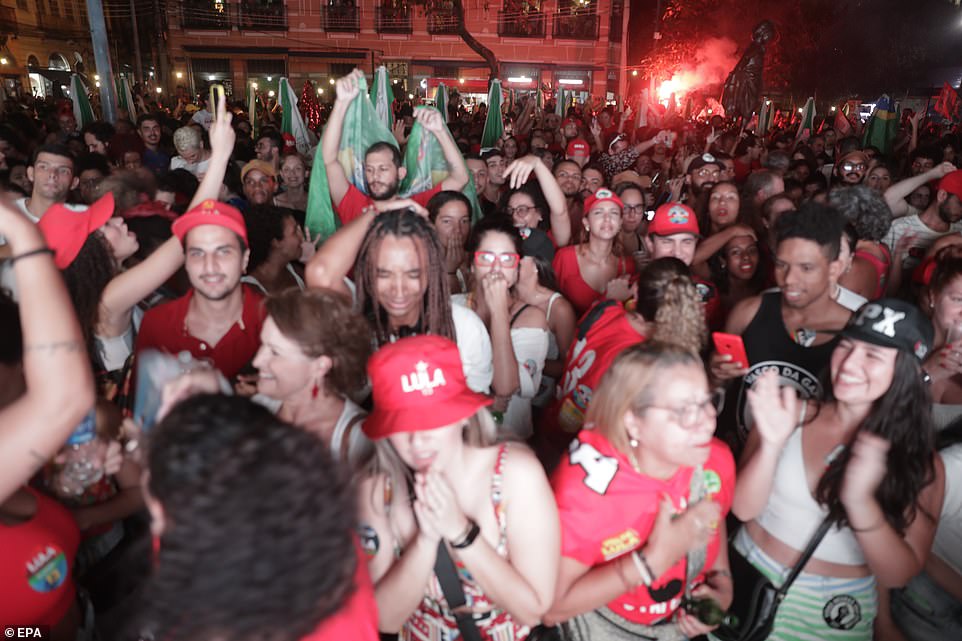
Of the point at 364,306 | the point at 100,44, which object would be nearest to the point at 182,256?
the point at 364,306

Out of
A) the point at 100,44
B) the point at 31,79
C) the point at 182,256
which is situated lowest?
the point at 182,256

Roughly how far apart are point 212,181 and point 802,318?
3.01 metres

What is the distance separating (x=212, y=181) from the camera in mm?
2990

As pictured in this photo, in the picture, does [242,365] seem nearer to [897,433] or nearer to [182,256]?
[182,256]

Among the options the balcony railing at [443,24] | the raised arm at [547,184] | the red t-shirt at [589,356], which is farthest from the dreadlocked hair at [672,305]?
the balcony railing at [443,24]

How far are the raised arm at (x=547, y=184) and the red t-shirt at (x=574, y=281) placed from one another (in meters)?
0.33

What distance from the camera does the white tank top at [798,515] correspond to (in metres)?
2.13

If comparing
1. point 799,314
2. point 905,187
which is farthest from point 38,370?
point 905,187

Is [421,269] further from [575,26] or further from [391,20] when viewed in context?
[575,26]

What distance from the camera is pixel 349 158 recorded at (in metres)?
4.46

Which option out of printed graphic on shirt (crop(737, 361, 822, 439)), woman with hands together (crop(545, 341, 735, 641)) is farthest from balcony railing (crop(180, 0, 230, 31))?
woman with hands together (crop(545, 341, 735, 641))

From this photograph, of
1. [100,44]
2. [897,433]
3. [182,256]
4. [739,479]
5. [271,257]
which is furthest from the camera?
[100,44]

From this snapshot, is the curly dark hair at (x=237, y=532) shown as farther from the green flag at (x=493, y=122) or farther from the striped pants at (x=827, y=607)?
the green flag at (x=493, y=122)

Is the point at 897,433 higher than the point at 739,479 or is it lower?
higher
